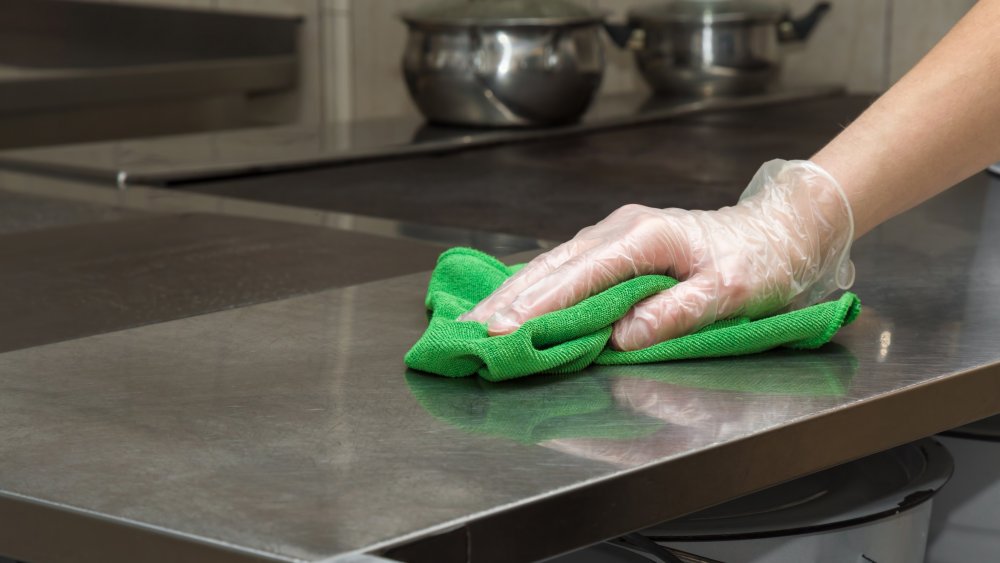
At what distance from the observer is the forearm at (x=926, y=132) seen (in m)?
0.94

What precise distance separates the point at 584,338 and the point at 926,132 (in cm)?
34

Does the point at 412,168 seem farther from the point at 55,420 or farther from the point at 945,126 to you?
the point at 55,420

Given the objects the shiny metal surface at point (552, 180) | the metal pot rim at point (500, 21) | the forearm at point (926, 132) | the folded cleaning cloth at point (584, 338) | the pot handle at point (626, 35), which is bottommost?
the shiny metal surface at point (552, 180)

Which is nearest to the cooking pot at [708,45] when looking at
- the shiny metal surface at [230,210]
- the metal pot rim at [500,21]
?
the metal pot rim at [500,21]

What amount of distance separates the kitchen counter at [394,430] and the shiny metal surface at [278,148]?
2.30 ft

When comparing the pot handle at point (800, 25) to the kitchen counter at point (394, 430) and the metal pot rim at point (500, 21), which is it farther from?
the kitchen counter at point (394, 430)

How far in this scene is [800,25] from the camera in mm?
2680

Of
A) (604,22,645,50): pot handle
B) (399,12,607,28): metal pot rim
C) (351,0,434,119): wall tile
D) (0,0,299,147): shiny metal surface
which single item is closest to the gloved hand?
(399,12,607,28): metal pot rim

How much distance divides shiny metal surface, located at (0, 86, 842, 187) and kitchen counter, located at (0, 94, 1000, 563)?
0.70 metres

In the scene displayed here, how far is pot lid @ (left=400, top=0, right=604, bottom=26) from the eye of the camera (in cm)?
194

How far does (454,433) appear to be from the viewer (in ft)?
2.23

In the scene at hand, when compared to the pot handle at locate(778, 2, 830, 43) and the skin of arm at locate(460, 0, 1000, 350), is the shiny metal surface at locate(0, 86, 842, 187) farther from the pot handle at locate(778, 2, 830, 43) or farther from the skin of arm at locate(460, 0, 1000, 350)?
the skin of arm at locate(460, 0, 1000, 350)

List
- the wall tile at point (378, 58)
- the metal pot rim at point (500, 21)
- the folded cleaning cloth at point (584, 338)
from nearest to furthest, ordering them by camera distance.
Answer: the folded cleaning cloth at point (584, 338) < the metal pot rim at point (500, 21) < the wall tile at point (378, 58)

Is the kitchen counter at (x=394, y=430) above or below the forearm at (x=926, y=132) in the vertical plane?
below
